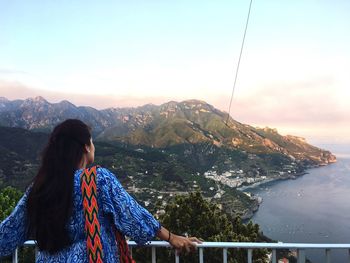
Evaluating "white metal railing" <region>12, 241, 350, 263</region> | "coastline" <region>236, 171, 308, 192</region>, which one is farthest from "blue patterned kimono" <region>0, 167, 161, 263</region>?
"coastline" <region>236, 171, 308, 192</region>

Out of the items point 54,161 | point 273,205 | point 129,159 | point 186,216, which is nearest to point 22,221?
point 54,161

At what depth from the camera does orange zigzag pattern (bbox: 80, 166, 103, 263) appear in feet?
4.72

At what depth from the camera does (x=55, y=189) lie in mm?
1425

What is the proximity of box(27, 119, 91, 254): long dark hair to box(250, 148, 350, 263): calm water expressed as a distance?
3668 centimetres

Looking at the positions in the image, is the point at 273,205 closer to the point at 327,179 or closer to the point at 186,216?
the point at 327,179

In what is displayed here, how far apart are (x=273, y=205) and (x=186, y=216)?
62.5 meters

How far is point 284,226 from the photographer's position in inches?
2137

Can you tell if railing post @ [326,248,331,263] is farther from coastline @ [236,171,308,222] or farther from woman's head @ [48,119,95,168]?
coastline @ [236,171,308,222]

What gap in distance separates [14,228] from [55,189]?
316mm

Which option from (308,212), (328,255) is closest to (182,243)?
(328,255)

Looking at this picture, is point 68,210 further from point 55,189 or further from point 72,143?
point 72,143

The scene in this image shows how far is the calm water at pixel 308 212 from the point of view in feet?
159

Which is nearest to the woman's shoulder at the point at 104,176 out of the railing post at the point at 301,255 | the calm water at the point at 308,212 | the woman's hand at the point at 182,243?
the woman's hand at the point at 182,243

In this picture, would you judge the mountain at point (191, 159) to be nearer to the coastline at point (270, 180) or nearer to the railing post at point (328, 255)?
the coastline at point (270, 180)
